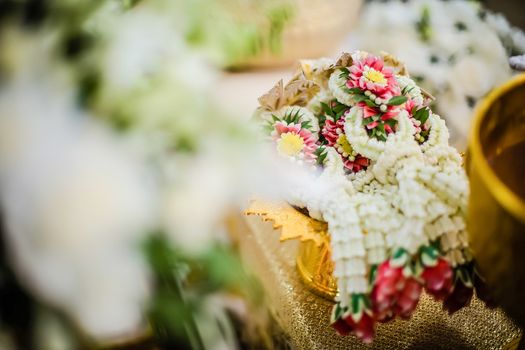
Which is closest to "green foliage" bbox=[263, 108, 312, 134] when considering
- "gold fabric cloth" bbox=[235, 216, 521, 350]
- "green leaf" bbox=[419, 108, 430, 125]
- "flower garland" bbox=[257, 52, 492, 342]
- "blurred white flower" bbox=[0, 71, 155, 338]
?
"flower garland" bbox=[257, 52, 492, 342]

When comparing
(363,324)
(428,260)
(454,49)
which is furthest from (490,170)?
(454,49)

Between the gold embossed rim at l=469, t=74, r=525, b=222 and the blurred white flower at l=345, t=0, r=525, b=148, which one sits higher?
the gold embossed rim at l=469, t=74, r=525, b=222

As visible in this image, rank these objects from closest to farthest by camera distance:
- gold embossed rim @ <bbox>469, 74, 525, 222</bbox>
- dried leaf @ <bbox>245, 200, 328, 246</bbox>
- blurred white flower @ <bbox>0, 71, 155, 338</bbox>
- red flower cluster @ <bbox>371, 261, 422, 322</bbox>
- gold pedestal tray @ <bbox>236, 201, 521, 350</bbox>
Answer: blurred white flower @ <bbox>0, 71, 155, 338</bbox> < gold embossed rim @ <bbox>469, 74, 525, 222</bbox> < red flower cluster @ <bbox>371, 261, 422, 322</bbox> < dried leaf @ <bbox>245, 200, 328, 246</bbox> < gold pedestal tray @ <bbox>236, 201, 521, 350</bbox>

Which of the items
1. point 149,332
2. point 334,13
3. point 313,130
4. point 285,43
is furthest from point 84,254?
point 334,13

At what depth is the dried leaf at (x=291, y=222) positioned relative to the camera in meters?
1.02

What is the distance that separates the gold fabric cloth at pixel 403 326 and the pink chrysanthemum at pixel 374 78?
0.46 meters

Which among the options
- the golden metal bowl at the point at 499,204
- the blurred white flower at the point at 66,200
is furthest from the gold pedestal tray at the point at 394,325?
the blurred white flower at the point at 66,200

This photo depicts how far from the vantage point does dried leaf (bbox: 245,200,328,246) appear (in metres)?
1.02

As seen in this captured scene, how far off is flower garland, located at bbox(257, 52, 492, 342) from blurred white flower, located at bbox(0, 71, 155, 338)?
47 cm

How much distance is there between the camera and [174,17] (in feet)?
1.82

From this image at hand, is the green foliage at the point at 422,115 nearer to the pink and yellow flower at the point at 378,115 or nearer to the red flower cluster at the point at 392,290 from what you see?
the pink and yellow flower at the point at 378,115

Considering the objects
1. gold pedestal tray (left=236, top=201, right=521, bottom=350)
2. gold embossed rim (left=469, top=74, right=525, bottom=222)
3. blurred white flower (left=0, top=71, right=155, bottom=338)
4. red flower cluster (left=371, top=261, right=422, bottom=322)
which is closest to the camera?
blurred white flower (left=0, top=71, right=155, bottom=338)

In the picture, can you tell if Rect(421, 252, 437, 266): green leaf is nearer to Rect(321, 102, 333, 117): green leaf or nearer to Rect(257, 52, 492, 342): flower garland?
Rect(257, 52, 492, 342): flower garland

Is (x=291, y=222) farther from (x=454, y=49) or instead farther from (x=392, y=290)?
(x=454, y=49)
